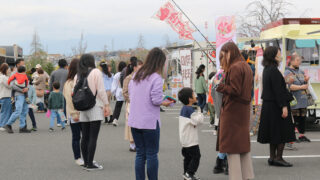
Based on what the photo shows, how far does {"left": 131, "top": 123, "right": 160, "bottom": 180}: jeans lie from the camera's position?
5539 millimetres

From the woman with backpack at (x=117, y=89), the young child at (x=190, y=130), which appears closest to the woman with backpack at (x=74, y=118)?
the young child at (x=190, y=130)

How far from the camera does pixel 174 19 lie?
1468cm

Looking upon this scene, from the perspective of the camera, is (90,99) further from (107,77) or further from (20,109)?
(107,77)

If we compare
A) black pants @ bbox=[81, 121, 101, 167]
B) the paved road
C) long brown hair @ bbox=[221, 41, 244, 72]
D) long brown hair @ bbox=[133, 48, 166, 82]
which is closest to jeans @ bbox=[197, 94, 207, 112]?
the paved road

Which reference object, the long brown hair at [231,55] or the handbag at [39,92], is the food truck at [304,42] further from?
the handbag at [39,92]

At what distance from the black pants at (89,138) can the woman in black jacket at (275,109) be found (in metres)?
2.60

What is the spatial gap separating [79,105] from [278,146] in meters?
3.21

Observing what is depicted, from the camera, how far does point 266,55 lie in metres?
7.34

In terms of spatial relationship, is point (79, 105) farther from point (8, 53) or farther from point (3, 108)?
point (8, 53)

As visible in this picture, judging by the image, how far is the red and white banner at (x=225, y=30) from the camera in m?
12.0

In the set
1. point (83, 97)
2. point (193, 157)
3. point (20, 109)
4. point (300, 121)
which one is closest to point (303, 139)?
point (300, 121)

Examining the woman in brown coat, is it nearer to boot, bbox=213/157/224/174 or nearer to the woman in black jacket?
boot, bbox=213/157/224/174

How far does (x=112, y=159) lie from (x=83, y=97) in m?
1.77

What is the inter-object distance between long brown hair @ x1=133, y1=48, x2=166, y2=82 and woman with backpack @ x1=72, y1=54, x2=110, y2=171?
1.56 metres
